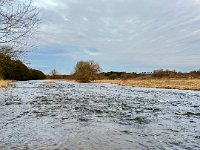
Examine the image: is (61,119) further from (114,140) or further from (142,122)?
(114,140)

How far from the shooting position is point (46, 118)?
17875mm

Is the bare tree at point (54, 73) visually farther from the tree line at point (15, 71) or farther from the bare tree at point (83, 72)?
the bare tree at point (83, 72)

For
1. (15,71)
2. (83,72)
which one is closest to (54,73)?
(83,72)

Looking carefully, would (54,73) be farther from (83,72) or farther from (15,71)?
(15,71)

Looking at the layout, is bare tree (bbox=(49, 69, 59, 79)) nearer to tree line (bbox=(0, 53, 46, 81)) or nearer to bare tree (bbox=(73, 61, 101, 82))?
tree line (bbox=(0, 53, 46, 81))

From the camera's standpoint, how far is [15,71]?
23641mm

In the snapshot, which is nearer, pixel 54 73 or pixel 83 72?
pixel 83 72

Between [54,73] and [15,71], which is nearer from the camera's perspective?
[15,71]

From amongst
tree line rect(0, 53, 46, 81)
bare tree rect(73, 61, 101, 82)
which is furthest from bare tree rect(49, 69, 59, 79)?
bare tree rect(73, 61, 101, 82)

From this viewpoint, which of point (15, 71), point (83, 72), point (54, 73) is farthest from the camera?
point (54, 73)

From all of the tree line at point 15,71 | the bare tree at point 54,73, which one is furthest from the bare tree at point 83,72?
the bare tree at point 54,73

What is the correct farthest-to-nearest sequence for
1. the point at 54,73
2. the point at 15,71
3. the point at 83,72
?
1. the point at 54,73
2. the point at 83,72
3. the point at 15,71

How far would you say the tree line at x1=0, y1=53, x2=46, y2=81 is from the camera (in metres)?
9.06

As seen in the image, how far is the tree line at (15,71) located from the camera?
906cm
